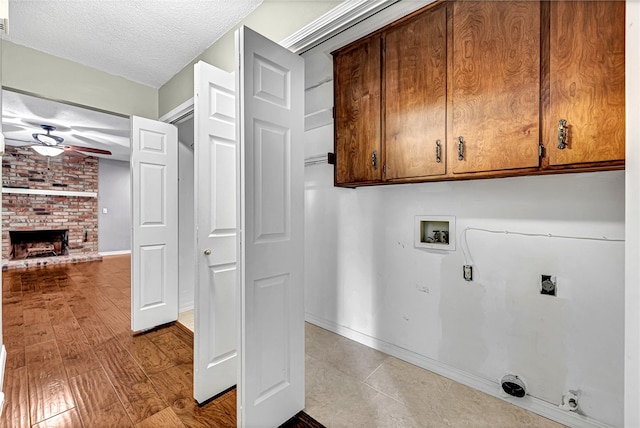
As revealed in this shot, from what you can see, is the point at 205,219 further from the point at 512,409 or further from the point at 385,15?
the point at 512,409

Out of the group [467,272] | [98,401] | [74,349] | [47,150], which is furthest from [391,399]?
[47,150]

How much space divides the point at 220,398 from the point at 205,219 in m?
1.12

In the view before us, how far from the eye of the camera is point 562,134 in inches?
45.9

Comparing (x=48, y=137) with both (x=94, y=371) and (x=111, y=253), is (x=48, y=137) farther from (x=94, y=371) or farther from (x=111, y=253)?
(x=94, y=371)

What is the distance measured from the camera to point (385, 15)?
1663mm

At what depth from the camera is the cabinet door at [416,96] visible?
1.52 metres

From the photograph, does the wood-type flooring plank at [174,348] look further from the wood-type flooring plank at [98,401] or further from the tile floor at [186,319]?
the wood-type flooring plank at [98,401]

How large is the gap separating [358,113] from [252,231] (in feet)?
3.64

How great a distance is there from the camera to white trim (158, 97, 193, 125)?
262 cm

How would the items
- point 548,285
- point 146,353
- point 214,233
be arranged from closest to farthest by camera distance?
point 548,285, point 214,233, point 146,353

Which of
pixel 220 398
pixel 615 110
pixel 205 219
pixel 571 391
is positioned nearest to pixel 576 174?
pixel 615 110

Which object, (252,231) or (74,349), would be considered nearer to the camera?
(252,231)

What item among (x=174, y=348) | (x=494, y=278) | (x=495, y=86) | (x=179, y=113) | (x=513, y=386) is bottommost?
(x=174, y=348)

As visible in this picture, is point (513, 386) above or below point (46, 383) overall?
above
